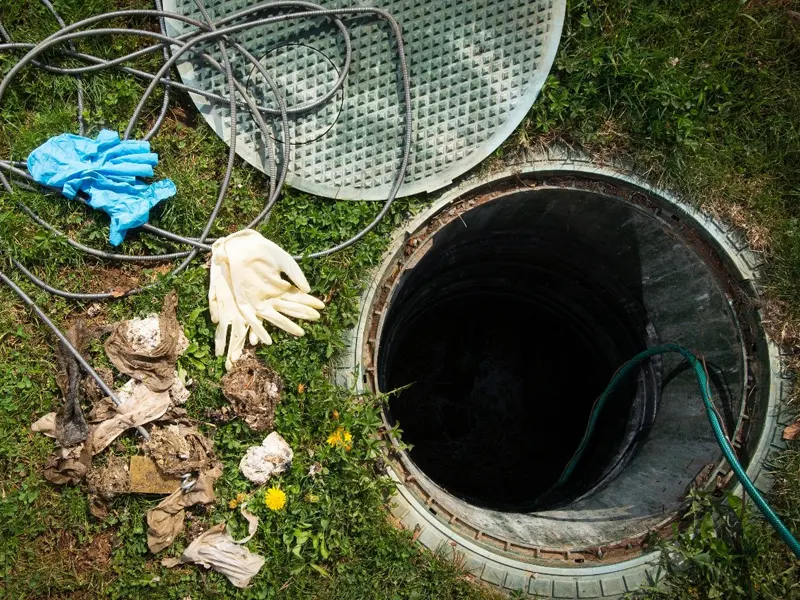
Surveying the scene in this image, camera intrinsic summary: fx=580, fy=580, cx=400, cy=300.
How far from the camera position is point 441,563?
2791 millimetres

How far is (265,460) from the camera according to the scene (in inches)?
108

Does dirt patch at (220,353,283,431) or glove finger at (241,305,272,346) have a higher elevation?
glove finger at (241,305,272,346)

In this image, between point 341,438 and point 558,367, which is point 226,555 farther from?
point 558,367

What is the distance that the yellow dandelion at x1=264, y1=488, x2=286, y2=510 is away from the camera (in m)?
2.72

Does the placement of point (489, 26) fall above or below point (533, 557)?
above

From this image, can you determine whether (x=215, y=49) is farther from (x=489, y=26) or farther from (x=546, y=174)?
(x=546, y=174)

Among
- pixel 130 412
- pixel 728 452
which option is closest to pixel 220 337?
pixel 130 412

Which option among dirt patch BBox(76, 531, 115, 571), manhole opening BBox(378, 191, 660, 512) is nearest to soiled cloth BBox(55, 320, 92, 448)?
dirt patch BBox(76, 531, 115, 571)

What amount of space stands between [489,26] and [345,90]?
0.79 meters

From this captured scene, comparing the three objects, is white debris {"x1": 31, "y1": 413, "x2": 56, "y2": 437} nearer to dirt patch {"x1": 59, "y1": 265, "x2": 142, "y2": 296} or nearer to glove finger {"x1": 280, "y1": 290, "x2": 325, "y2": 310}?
dirt patch {"x1": 59, "y1": 265, "x2": 142, "y2": 296}

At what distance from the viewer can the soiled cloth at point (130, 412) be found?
2.73m

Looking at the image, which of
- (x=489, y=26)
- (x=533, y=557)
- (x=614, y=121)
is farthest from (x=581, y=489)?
(x=489, y=26)

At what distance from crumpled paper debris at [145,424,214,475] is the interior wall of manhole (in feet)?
2.89

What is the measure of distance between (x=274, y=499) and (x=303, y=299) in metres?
0.95
